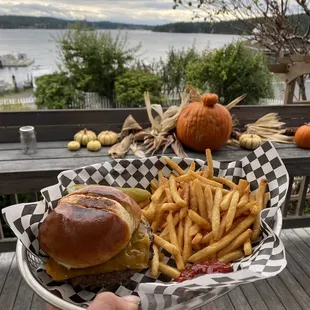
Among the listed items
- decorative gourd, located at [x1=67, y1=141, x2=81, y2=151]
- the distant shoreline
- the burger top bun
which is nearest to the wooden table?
decorative gourd, located at [x1=67, y1=141, x2=81, y2=151]

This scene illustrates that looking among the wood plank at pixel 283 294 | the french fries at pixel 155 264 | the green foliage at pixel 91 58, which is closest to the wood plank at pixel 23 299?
the french fries at pixel 155 264

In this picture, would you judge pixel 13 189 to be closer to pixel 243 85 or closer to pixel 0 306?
pixel 0 306

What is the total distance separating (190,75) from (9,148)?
5.37 metres

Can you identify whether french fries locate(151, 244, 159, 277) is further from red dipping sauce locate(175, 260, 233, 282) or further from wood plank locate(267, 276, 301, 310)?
wood plank locate(267, 276, 301, 310)

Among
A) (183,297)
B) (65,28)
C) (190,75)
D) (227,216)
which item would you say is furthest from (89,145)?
(65,28)

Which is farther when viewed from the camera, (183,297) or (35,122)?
(35,122)

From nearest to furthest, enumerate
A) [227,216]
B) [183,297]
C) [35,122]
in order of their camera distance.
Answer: [183,297], [227,216], [35,122]

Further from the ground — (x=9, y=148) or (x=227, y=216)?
(x=227, y=216)

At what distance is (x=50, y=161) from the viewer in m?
2.29

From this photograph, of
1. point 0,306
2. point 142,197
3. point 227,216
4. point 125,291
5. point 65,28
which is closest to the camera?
point 125,291

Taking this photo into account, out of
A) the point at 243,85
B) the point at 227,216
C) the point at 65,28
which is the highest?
the point at 65,28

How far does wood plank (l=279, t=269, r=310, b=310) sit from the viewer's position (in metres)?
2.31

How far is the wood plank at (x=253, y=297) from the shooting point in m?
2.28

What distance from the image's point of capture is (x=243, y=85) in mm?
6996
